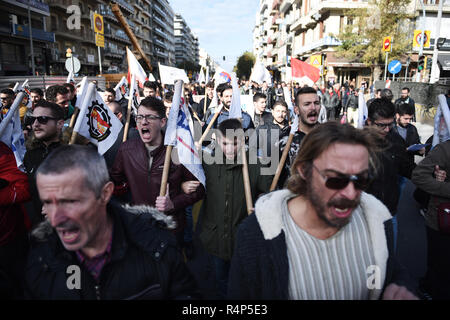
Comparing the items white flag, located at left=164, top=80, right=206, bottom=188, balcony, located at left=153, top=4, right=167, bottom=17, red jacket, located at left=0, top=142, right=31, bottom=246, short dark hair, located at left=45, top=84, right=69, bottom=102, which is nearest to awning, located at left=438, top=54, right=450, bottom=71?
short dark hair, located at left=45, top=84, right=69, bottom=102

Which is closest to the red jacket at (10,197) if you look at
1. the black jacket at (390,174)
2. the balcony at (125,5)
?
the black jacket at (390,174)

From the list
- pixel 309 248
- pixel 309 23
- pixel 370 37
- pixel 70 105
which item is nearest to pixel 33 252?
pixel 309 248

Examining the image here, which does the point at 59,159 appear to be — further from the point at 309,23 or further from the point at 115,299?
the point at 309,23

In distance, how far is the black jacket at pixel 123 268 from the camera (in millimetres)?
1578

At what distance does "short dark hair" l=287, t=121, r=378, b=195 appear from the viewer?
1.62 metres

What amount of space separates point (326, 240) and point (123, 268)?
1002 mm

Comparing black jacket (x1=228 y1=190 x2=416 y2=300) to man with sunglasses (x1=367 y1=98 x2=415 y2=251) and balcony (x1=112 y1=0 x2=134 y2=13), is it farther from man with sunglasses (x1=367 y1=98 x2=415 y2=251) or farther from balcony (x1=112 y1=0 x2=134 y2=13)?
balcony (x1=112 y1=0 x2=134 y2=13)

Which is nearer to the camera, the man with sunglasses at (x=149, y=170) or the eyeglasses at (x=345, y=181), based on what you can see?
the eyeglasses at (x=345, y=181)

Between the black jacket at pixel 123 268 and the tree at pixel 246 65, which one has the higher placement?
the tree at pixel 246 65

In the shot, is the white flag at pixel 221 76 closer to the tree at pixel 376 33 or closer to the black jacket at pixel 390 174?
the black jacket at pixel 390 174

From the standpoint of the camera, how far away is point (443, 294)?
9.99ft

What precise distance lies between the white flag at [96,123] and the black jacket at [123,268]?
6.20 feet
